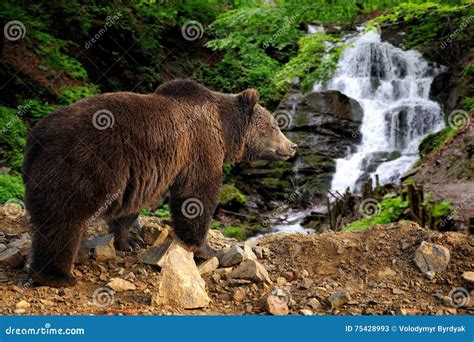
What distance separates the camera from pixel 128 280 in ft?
18.1

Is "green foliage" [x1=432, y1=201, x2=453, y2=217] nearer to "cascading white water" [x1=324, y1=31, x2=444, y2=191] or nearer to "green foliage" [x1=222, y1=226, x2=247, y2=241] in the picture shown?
"green foliage" [x1=222, y1=226, x2=247, y2=241]

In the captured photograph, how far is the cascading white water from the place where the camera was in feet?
65.4

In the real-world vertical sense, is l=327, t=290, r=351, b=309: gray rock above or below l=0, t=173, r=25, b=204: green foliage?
below

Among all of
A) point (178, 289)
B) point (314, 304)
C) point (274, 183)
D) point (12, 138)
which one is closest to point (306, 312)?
point (314, 304)

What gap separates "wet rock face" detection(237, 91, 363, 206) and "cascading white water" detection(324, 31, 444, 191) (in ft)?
1.72

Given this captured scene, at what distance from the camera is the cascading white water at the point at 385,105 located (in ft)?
65.4

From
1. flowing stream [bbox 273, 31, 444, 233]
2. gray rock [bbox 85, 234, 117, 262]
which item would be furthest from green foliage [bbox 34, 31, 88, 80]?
gray rock [bbox 85, 234, 117, 262]

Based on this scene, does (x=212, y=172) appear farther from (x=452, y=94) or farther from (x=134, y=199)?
(x=452, y=94)

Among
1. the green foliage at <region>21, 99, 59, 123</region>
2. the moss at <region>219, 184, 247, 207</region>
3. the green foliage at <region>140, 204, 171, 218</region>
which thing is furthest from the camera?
the moss at <region>219, 184, 247, 207</region>

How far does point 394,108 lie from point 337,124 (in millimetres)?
2721

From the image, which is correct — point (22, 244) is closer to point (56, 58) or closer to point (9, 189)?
point (9, 189)

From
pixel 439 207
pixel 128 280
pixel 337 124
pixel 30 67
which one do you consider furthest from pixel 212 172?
pixel 337 124

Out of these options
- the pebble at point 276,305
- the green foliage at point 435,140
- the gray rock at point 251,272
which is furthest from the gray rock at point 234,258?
the green foliage at point 435,140

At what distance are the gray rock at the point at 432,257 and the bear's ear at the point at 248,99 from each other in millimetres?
2793
